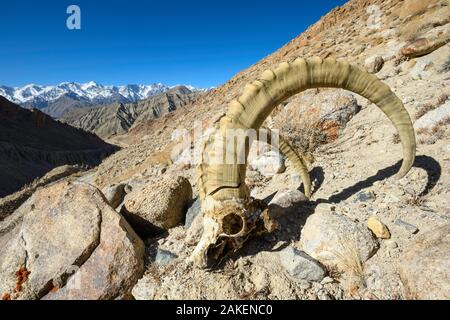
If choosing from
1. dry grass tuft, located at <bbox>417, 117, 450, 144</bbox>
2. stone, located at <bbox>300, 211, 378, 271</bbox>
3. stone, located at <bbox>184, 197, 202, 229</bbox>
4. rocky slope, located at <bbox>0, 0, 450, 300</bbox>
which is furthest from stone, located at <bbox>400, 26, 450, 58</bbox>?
stone, located at <bbox>184, 197, 202, 229</bbox>

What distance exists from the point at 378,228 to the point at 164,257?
3.06 m

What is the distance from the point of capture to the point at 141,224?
5152 millimetres

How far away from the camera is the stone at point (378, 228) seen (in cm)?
390

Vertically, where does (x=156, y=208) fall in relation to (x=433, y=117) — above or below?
below

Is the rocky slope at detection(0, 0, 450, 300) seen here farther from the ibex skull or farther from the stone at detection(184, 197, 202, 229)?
the ibex skull

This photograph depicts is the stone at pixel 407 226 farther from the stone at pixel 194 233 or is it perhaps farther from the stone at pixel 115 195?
the stone at pixel 115 195

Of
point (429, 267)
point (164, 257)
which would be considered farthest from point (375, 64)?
point (164, 257)

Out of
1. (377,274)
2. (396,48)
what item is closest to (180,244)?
(377,274)

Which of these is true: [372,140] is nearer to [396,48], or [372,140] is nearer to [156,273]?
[156,273]

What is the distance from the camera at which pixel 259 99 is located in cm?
376

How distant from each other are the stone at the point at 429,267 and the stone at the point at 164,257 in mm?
2978

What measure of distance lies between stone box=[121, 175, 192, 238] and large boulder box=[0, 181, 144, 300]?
2.41 ft

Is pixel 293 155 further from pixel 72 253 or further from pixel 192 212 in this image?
pixel 72 253

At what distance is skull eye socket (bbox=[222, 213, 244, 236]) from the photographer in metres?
A: 3.87
